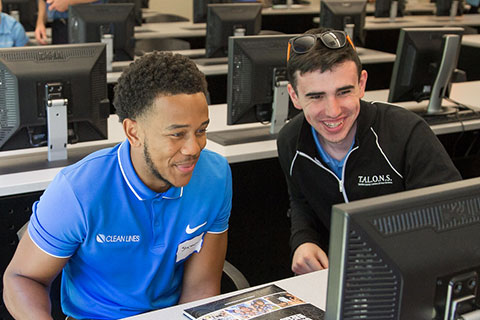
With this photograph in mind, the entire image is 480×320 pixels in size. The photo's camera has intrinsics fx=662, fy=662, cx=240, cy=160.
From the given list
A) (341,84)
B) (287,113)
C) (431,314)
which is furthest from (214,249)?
(287,113)

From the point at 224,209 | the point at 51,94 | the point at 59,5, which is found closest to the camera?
the point at 224,209

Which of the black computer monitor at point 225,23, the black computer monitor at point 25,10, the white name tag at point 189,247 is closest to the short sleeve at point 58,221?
the white name tag at point 189,247

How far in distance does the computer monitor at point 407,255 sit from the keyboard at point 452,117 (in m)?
2.09

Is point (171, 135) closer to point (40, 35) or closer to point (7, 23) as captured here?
point (7, 23)

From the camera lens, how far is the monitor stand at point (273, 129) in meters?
2.63

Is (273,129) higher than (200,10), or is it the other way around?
(200,10)

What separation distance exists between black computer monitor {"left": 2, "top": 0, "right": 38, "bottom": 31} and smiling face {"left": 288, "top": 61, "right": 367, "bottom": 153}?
3.69 m

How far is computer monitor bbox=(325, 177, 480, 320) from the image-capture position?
88cm

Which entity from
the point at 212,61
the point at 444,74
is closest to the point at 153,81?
the point at 444,74

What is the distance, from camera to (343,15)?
4375 millimetres

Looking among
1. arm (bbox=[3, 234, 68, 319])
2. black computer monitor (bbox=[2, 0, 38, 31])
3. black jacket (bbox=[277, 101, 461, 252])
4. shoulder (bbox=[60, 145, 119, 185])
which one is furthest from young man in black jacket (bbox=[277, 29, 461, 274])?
black computer monitor (bbox=[2, 0, 38, 31])

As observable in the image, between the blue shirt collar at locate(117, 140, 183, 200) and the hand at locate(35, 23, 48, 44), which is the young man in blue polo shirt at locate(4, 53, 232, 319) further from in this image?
the hand at locate(35, 23, 48, 44)

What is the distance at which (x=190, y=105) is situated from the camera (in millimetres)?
1440

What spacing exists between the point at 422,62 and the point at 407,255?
2.16 m
